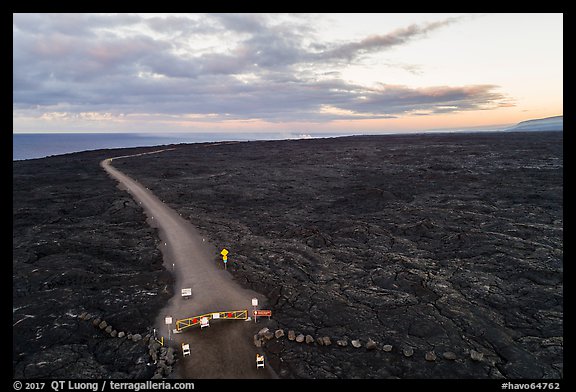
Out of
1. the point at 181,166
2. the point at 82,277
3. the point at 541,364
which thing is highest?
the point at 181,166

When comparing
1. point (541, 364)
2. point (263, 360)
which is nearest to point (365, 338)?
A: point (263, 360)

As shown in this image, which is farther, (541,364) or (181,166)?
(181,166)

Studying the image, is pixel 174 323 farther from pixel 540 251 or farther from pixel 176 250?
pixel 540 251

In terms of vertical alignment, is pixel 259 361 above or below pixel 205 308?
below

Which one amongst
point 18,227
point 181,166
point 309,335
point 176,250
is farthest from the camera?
point 181,166

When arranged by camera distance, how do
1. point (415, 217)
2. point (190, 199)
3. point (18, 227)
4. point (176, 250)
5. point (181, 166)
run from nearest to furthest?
point (176, 250) → point (18, 227) → point (415, 217) → point (190, 199) → point (181, 166)

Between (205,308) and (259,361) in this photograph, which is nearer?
(259,361)

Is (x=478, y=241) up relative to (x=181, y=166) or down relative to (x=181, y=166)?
down
